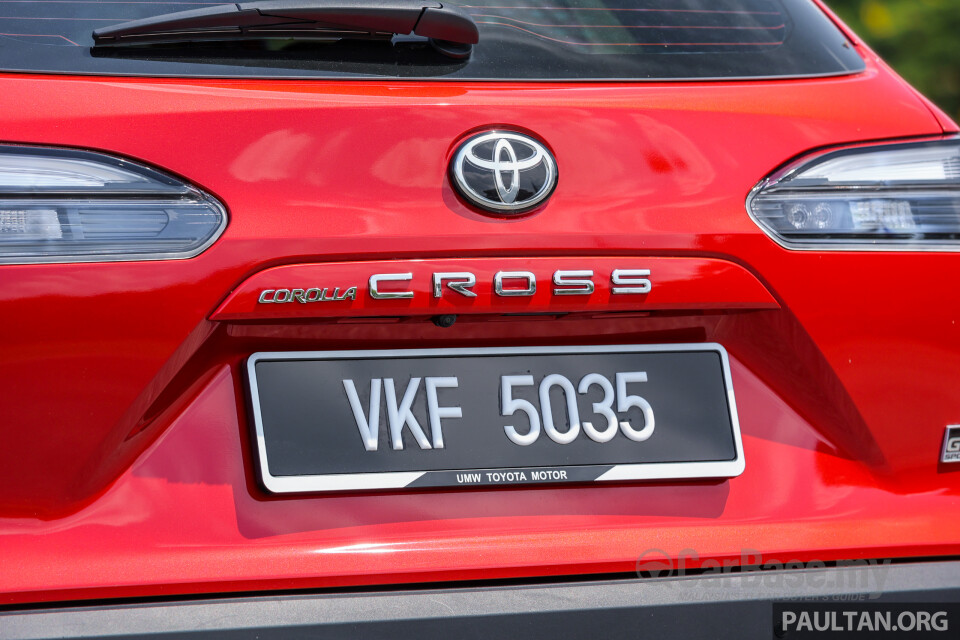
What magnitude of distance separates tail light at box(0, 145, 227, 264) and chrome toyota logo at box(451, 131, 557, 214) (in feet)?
1.26

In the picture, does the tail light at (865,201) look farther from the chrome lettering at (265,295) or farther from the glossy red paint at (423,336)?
the chrome lettering at (265,295)

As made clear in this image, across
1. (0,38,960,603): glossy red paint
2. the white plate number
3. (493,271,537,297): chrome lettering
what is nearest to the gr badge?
(0,38,960,603): glossy red paint

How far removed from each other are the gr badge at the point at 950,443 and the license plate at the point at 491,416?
1.29 ft

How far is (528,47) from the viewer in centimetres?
187

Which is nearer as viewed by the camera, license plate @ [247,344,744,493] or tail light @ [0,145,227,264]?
tail light @ [0,145,227,264]

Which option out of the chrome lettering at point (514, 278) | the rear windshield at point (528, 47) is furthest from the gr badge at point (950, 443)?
the chrome lettering at point (514, 278)

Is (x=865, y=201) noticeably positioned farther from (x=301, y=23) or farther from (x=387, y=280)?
(x=301, y=23)

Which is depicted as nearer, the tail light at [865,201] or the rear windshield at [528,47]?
the rear windshield at [528,47]

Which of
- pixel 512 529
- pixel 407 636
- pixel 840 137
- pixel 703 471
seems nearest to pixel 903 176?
pixel 840 137

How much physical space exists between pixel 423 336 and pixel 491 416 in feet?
0.56

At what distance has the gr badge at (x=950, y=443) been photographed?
187cm

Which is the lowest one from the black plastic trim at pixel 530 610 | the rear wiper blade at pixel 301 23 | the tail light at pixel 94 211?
the black plastic trim at pixel 530 610

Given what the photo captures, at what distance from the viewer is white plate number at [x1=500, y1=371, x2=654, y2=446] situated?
1712mm

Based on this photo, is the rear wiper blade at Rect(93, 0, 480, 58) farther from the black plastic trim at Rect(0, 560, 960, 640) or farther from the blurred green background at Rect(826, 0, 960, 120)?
the blurred green background at Rect(826, 0, 960, 120)
